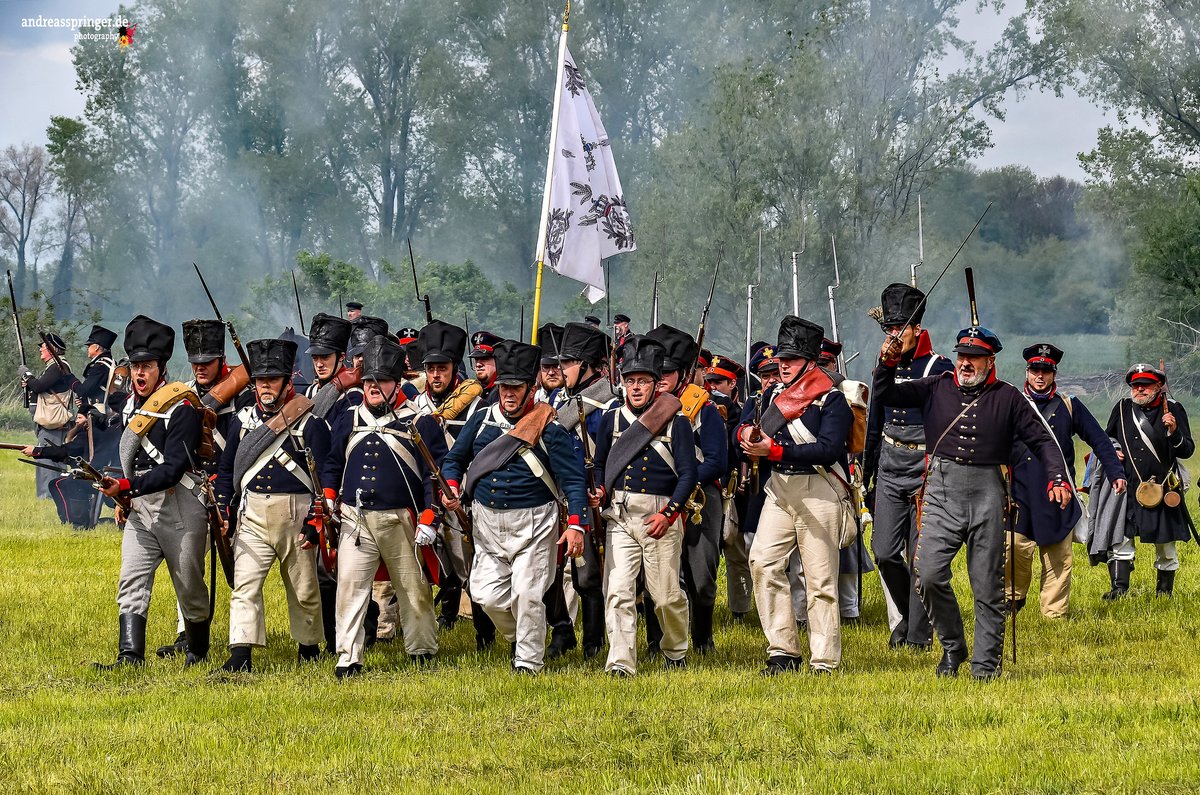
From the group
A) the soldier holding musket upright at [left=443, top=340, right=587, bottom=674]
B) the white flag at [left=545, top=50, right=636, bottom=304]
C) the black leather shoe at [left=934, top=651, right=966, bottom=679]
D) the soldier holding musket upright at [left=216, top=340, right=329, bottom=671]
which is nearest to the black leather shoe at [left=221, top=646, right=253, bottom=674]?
the soldier holding musket upright at [left=216, top=340, right=329, bottom=671]

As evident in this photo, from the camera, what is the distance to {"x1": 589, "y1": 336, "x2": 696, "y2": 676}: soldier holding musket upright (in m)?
9.38

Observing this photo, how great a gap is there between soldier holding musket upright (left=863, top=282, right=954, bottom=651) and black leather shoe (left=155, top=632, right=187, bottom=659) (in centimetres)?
483

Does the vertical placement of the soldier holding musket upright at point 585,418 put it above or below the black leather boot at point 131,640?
above

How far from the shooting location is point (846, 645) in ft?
35.0

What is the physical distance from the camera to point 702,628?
34.2 ft

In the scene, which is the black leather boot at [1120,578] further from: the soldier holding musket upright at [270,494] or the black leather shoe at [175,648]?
the black leather shoe at [175,648]

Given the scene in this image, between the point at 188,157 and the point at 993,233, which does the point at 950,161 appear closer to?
the point at 993,233

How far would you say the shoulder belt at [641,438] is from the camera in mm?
9570

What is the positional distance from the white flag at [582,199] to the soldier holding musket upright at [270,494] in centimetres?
367

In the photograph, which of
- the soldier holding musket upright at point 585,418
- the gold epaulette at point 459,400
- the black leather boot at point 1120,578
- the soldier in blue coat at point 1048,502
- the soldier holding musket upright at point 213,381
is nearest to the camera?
the soldier holding musket upright at point 213,381

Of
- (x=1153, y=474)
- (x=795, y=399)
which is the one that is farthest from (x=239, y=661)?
(x=1153, y=474)

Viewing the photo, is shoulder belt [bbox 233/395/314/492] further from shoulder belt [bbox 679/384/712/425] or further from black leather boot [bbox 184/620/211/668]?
shoulder belt [bbox 679/384/712/425]

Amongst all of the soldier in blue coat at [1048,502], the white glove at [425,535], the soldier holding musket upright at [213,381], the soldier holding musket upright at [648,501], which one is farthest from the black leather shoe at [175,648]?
the soldier in blue coat at [1048,502]

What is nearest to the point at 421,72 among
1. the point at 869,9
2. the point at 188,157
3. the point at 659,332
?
the point at 188,157
